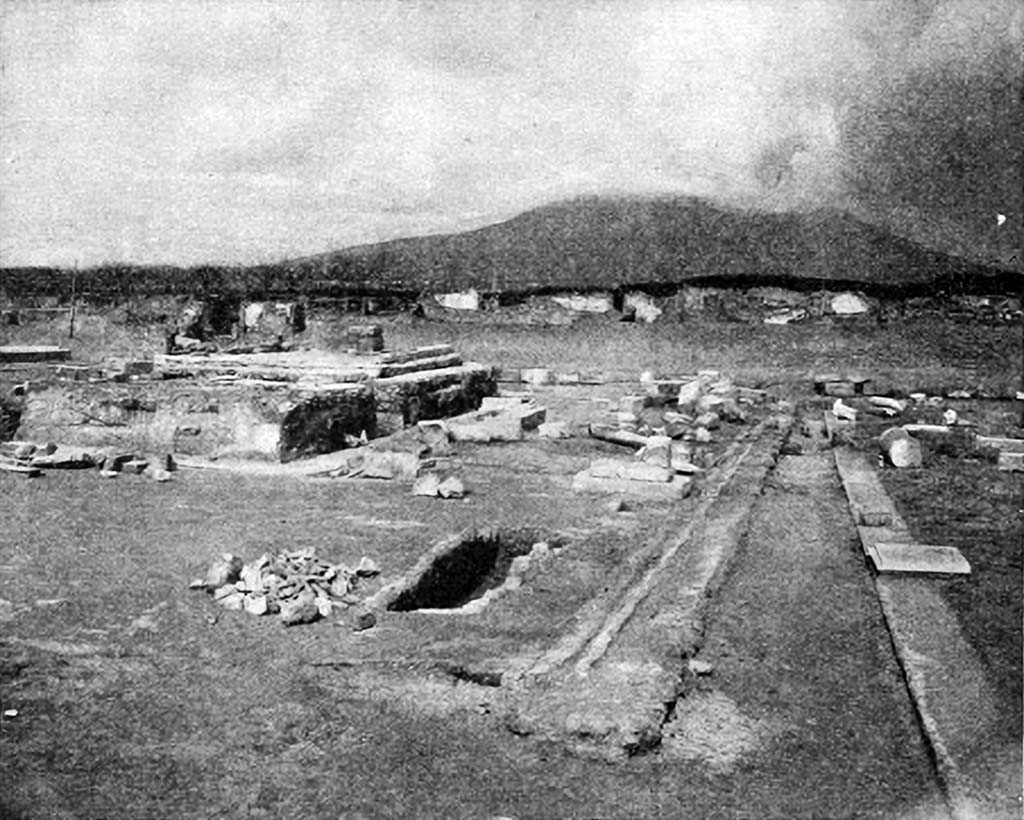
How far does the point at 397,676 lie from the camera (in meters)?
5.05

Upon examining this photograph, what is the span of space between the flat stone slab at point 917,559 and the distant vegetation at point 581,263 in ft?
54.6

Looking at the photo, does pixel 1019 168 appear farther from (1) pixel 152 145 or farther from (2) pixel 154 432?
(1) pixel 152 145

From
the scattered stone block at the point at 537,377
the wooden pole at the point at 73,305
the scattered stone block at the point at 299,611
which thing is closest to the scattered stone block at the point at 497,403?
the scattered stone block at the point at 537,377

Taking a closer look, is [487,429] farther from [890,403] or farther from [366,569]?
[890,403]

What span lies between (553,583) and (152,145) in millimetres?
10681

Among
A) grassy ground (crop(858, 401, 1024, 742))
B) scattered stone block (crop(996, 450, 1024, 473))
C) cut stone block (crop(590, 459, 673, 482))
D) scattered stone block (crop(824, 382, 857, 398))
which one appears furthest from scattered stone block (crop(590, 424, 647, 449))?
scattered stone block (crop(824, 382, 857, 398))

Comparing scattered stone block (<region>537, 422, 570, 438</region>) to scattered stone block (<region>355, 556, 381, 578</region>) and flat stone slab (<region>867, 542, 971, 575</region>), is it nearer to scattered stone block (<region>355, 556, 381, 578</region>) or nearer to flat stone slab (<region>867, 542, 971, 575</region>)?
flat stone slab (<region>867, 542, 971, 575</region>)

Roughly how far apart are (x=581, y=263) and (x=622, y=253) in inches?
47.6

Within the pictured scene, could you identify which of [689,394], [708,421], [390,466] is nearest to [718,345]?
[689,394]

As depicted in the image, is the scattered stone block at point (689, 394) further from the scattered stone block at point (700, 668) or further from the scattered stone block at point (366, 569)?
the scattered stone block at point (700, 668)

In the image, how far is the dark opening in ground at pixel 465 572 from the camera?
682cm

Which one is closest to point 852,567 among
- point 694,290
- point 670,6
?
point 670,6

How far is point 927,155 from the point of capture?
41.5 ft

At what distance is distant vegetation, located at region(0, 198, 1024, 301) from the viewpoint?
23.4 metres
